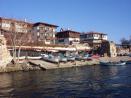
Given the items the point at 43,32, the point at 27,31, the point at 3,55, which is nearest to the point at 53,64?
the point at 3,55

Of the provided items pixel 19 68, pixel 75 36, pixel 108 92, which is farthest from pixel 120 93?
pixel 75 36

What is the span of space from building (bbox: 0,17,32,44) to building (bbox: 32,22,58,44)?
14.3 meters

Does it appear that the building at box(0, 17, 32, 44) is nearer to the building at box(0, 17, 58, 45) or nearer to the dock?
the building at box(0, 17, 58, 45)

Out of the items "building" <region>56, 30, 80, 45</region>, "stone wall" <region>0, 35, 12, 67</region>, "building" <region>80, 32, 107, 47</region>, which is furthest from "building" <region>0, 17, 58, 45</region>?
"building" <region>80, 32, 107, 47</region>

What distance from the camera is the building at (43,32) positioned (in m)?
102

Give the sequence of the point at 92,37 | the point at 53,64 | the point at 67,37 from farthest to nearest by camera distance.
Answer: the point at 92,37 < the point at 67,37 < the point at 53,64

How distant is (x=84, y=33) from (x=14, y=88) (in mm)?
100131

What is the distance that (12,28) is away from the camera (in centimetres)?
7781

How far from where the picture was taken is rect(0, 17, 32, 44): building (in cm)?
7643

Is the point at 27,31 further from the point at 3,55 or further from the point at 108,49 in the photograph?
the point at 108,49

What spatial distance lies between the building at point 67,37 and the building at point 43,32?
28.6ft

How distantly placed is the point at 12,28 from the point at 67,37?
41212 mm

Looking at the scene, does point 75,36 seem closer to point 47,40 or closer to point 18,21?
point 47,40

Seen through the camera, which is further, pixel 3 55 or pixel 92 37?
pixel 92 37
